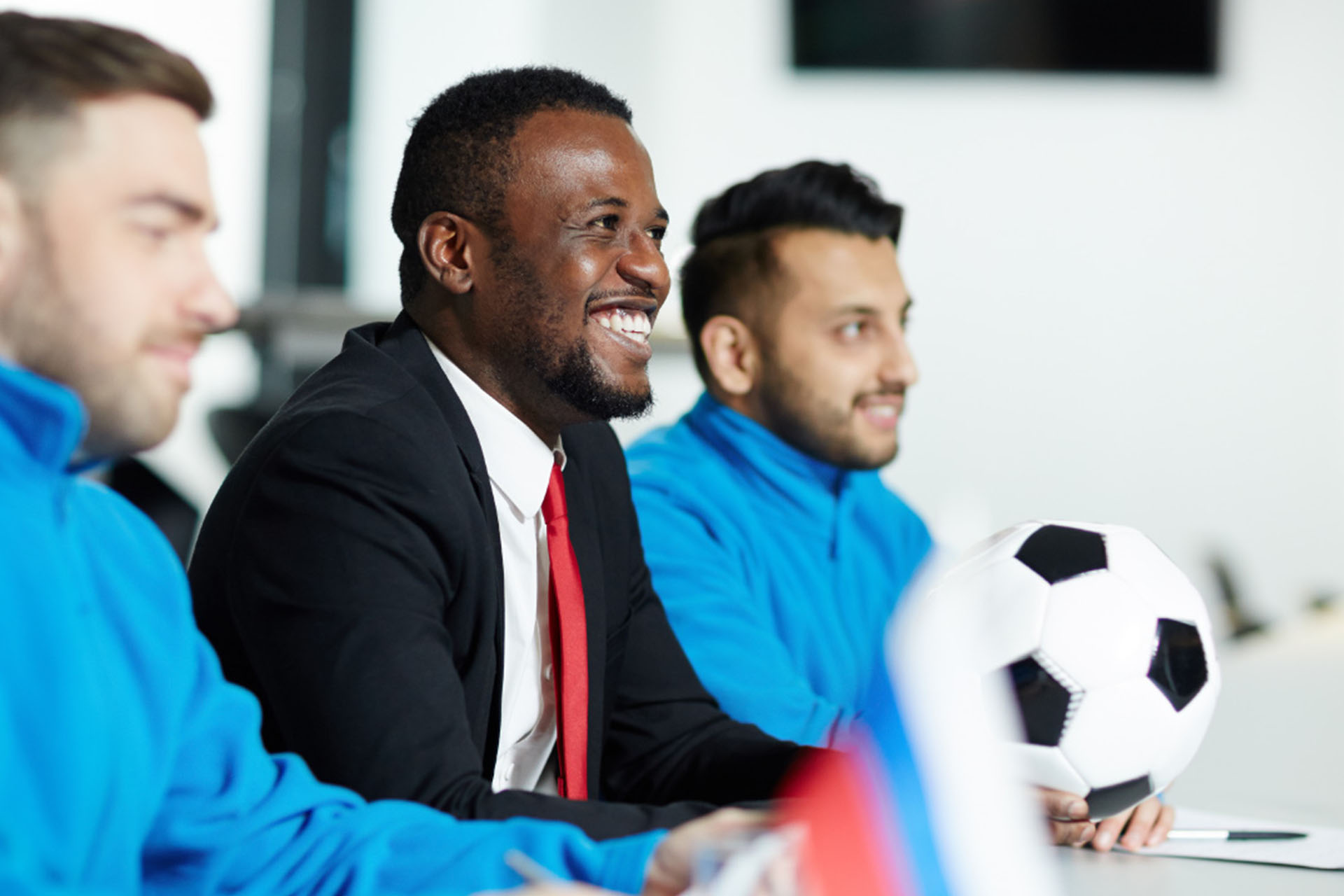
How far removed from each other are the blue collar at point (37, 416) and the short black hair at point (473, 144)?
59 cm

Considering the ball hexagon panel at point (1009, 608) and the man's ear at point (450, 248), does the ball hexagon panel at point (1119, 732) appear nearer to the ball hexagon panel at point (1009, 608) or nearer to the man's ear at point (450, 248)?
the ball hexagon panel at point (1009, 608)

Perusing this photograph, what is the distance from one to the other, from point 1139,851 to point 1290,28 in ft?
11.0

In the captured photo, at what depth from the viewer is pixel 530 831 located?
76 cm

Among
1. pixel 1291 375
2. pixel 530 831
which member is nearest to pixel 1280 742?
pixel 530 831

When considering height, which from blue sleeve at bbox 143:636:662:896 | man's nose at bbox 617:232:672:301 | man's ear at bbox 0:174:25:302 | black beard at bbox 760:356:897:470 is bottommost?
blue sleeve at bbox 143:636:662:896

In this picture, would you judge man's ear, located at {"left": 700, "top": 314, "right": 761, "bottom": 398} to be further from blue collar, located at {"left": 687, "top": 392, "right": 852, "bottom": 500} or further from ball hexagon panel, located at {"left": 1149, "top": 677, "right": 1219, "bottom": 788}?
ball hexagon panel, located at {"left": 1149, "top": 677, "right": 1219, "bottom": 788}

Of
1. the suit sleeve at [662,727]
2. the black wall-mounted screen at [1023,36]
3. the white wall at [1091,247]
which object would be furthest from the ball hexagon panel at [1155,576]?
the black wall-mounted screen at [1023,36]

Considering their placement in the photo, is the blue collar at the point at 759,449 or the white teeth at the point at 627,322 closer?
the white teeth at the point at 627,322

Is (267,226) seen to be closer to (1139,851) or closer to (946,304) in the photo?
(946,304)

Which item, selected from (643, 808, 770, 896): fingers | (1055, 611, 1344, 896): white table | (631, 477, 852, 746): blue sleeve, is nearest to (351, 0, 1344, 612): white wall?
(1055, 611, 1344, 896): white table

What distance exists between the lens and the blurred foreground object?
59 centimetres

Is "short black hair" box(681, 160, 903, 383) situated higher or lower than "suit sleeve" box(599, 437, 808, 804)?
higher

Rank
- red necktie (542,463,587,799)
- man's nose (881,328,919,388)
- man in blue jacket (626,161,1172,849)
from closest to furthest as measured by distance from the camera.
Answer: red necktie (542,463,587,799), man in blue jacket (626,161,1172,849), man's nose (881,328,919,388)

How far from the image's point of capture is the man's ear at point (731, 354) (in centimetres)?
169
